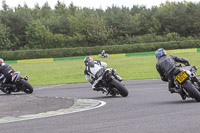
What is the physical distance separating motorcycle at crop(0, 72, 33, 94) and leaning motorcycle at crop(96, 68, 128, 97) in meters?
3.98

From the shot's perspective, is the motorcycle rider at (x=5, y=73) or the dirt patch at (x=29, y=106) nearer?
the dirt patch at (x=29, y=106)

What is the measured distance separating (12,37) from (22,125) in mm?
86096

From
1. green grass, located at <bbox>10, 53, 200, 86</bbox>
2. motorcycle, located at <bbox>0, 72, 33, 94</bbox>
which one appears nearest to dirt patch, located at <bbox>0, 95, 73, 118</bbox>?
motorcycle, located at <bbox>0, 72, 33, 94</bbox>

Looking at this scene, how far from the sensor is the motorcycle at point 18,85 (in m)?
17.7

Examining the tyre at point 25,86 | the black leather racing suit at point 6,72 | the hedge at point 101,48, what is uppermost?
the black leather racing suit at point 6,72

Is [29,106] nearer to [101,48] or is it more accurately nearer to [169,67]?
[169,67]

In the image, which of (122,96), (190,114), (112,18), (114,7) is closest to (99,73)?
(122,96)

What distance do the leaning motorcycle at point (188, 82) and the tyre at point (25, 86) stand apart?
25.3 ft

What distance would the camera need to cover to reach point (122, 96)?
14609mm

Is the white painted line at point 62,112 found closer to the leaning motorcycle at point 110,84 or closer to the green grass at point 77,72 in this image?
the leaning motorcycle at point 110,84

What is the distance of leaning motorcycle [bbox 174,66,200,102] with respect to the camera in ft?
35.8

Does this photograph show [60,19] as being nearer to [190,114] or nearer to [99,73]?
[99,73]

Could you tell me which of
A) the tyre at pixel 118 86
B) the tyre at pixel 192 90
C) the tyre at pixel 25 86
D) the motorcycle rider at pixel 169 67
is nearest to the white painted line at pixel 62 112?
the tyre at pixel 118 86

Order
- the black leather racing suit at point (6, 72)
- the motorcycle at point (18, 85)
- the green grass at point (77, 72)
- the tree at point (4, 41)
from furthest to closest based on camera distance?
1. the tree at point (4, 41)
2. the green grass at point (77, 72)
3. the black leather racing suit at point (6, 72)
4. the motorcycle at point (18, 85)
